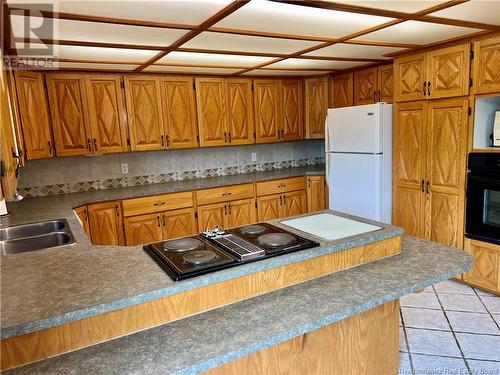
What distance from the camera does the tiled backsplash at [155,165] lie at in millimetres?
3736

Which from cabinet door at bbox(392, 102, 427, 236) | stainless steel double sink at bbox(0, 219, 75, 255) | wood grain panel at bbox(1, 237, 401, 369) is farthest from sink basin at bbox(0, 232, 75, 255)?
cabinet door at bbox(392, 102, 427, 236)

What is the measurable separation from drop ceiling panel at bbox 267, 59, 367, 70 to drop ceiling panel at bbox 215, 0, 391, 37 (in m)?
1.12

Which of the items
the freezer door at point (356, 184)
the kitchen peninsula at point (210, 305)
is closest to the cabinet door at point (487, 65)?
the freezer door at point (356, 184)

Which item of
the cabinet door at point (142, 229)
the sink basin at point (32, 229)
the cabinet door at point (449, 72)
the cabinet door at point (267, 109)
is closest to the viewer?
the sink basin at point (32, 229)

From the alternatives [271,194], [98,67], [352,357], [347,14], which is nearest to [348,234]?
[352,357]

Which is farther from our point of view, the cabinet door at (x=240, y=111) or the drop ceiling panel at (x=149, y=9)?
the cabinet door at (x=240, y=111)

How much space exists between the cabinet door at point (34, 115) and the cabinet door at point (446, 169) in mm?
3638

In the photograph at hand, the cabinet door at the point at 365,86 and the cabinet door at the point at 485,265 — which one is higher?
the cabinet door at the point at 365,86

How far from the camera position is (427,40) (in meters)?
2.85

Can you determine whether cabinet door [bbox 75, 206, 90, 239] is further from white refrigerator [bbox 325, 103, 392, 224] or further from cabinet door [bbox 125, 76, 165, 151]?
white refrigerator [bbox 325, 103, 392, 224]

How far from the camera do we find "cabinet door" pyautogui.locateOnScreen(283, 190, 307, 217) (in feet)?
14.9

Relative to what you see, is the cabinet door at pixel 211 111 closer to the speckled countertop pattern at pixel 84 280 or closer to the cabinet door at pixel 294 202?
the cabinet door at pixel 294 202

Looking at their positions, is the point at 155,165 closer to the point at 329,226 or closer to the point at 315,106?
the point at 315,106

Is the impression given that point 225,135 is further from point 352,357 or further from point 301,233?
point 352,357
